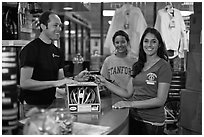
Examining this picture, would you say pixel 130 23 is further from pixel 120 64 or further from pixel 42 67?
pixel 42 67

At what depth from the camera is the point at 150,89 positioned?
6.36 ft

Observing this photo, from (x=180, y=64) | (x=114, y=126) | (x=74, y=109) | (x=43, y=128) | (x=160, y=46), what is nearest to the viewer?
(x=43, y=128)

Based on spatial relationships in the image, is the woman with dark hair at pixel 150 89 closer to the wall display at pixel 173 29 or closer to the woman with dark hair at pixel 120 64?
the woman with dark hair at pixel 120 64

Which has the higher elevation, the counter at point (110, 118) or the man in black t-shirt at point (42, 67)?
the man in black t-shirt at point (42, 67)

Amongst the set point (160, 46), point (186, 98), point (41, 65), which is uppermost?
point (160, 46)

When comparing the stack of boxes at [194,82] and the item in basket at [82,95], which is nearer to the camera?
the item in basket at [82,95]

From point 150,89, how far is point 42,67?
2.74ft

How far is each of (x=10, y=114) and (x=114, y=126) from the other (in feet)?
1.78

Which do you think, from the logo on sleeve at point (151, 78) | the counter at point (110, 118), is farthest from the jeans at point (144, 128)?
the logo on sleeve at point (151, 78)

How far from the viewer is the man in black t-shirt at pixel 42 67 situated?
195 cm

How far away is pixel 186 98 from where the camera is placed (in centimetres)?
349

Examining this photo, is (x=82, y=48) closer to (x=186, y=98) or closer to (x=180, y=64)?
(x=180, y=64)

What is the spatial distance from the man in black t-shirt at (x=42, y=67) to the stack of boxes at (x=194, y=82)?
1788 millimetres

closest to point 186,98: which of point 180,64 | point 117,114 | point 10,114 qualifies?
point 180,64
